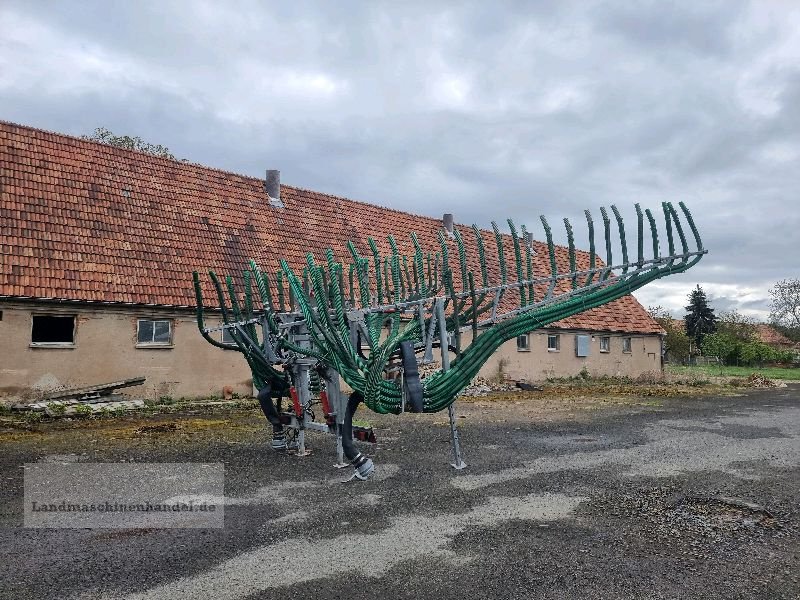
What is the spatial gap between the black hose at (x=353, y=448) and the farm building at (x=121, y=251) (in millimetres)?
9244

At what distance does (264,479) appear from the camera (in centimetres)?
711

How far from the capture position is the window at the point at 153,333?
583 inches

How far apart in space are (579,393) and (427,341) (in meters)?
13.4

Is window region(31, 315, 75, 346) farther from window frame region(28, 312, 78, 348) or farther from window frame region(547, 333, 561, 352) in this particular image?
window frame region(547, 333, 561, 352)

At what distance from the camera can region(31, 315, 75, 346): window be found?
Result: 45.3ft

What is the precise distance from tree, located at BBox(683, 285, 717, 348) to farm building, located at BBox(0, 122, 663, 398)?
153 feet

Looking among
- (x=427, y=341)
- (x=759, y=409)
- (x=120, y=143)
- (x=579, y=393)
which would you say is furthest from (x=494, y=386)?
(x=120, y=143)

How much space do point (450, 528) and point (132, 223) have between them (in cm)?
1371

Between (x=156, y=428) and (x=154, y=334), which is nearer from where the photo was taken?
(x=156, y=428)

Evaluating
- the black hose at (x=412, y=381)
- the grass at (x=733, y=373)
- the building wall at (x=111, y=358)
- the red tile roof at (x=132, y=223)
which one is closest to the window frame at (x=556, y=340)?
the red tile roof at (x=132, y=223)

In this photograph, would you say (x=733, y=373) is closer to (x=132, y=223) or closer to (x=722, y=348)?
(x=722, y=348)

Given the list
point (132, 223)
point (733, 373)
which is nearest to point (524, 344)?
point (132, 223)

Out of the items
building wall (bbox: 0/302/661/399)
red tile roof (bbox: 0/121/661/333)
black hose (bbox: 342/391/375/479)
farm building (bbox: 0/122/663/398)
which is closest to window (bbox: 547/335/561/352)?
farm building (bbox: 0/122/663/398)

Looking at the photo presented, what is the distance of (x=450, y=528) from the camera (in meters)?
5.30
